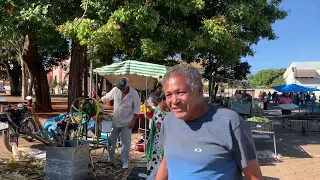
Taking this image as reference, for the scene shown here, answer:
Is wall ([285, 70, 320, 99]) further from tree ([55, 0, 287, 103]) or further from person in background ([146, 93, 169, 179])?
person in background ([146, 93, 169, 179])

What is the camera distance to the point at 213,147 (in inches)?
71.9

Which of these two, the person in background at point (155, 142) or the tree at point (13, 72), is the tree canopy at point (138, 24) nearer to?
the person in background at point (155, 142)

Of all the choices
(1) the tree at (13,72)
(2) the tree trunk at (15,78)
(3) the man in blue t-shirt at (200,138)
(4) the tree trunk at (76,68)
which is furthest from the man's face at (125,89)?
(2) the tree trunk at (15,78)

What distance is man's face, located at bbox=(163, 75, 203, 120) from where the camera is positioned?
193 cm

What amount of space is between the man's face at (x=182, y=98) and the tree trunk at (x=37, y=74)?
1479cm

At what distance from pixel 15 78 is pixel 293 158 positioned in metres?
41.7

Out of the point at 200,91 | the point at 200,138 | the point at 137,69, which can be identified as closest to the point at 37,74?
the point at 137,69

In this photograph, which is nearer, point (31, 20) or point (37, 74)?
point (31, 20)

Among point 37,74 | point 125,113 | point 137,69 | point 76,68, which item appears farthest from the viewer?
point 37,74

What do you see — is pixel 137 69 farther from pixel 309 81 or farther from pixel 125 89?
pixel 309 81

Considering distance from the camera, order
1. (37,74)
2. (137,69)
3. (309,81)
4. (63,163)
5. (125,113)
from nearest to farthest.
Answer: (63,163), (125,113), (137,69), (37,74), (309,81)

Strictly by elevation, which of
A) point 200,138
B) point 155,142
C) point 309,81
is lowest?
point 155,142

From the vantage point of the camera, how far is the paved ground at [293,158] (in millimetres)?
6823

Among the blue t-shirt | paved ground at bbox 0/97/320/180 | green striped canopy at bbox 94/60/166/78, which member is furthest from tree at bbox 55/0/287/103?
the blue t-shirt
